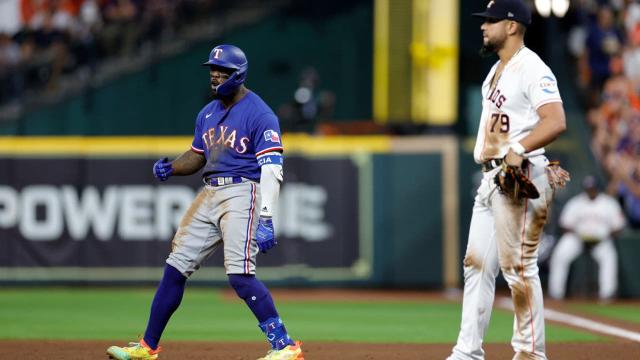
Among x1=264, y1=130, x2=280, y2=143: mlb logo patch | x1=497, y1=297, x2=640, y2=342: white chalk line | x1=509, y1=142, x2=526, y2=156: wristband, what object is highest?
x1=264, y1=130, x2=280, y2=143: mlb logo patch

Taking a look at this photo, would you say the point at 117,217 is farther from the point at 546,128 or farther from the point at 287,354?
the point at 546,128

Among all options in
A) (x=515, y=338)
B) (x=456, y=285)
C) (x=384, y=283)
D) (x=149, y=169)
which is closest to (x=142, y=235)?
(x=149, y=169)

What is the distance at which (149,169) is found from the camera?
16.8m

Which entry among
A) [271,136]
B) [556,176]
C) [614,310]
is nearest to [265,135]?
[271,136]

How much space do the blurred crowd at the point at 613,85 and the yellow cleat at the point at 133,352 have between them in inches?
433

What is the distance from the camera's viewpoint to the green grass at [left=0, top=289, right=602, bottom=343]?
34.8 ft

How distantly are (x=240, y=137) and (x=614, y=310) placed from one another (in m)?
8.39

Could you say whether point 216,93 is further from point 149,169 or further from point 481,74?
point 481,74

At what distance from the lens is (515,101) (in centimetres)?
711

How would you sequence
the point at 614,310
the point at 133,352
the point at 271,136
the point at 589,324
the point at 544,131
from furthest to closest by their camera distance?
the point at 614,310 < the point at 589,324 < the point at 133,352 < the point at 271,136 < the point at 544,131

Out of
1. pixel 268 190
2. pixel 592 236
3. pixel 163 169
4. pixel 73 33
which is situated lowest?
pixel 592 236

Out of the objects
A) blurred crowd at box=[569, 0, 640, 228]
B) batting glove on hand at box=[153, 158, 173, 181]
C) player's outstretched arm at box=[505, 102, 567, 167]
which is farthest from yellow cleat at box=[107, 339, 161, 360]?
blurred crowd at box=[569, 0, 640, 228]

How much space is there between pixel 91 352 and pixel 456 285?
9137 mm

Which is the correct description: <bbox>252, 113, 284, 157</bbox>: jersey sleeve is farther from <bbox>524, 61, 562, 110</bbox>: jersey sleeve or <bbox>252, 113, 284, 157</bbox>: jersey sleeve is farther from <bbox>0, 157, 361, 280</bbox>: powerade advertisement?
<bbox>0, 157, 361, 280</bbox>: powerade advertisement
